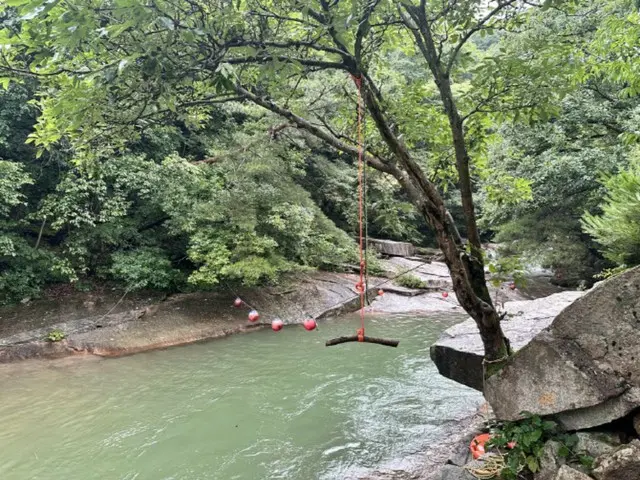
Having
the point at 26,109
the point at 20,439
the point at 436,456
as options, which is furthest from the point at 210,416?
the point at 26,109

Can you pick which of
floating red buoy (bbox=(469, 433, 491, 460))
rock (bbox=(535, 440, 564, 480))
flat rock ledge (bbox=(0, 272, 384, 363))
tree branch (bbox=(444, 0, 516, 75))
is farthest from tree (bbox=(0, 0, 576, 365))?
flat rock ledge (bbox=(0, 272, 384, 363))

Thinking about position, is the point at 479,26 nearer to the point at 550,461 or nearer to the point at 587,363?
the point at 587,363

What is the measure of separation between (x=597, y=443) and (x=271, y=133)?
503cm

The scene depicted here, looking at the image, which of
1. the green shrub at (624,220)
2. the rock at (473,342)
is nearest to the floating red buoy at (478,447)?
the rock at (473,342)

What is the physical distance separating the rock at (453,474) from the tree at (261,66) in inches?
39.4

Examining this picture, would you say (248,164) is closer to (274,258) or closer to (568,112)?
(274,258)

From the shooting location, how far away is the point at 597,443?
10.3 ft

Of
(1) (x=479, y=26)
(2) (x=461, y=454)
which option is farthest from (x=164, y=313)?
(1) (x=479, y=26)

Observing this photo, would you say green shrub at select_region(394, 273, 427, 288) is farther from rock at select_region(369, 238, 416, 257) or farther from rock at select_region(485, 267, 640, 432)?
rock at select_region(485, 267, 640, 432)

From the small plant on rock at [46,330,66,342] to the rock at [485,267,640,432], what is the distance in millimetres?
8497

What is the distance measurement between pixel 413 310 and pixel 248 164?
591 cm

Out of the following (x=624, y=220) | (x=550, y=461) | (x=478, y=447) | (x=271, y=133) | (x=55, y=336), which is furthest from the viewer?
(x=55, y=336)

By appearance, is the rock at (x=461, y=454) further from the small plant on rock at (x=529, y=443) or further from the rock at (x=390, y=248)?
the rock at (x=390, y=248)

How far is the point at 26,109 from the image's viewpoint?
31.5 feet
